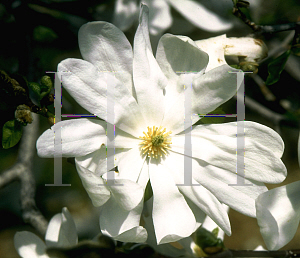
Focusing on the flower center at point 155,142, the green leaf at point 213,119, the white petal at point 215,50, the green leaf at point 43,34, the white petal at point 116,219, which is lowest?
the white petal at point 116,219

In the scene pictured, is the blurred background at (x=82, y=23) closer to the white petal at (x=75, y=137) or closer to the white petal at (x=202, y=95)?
the white petal at (x=202, y=95)

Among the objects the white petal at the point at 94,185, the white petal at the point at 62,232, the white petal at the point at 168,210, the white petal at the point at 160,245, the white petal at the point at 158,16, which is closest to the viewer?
the white petal at the point at 94,185

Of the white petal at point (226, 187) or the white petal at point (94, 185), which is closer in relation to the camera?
the white petal at point (94, 185)

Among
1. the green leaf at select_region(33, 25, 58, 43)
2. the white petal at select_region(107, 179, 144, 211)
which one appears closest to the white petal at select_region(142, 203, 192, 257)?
the white petal at select_region(107, 179, 144, 211)

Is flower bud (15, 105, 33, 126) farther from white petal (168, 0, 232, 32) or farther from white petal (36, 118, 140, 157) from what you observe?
white petal (168, 0, 232, 32)

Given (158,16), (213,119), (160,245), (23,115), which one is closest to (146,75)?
(213,119)

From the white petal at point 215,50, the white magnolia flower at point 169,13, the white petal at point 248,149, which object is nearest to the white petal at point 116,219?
the white petal at point 248,149
